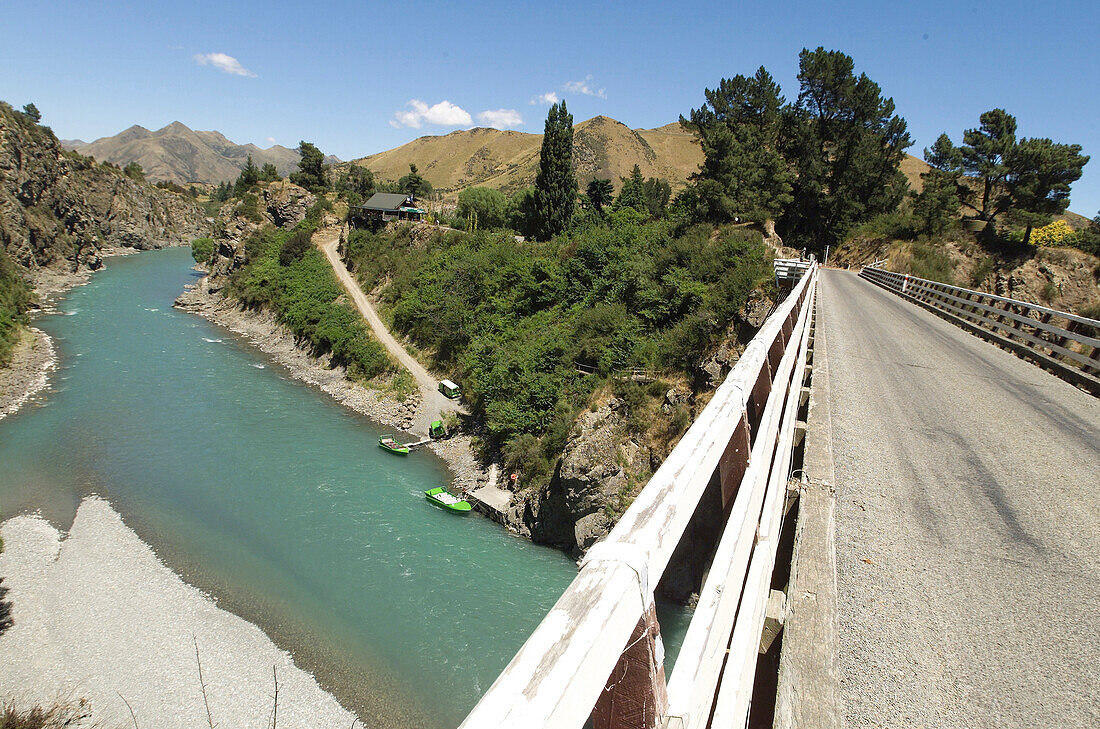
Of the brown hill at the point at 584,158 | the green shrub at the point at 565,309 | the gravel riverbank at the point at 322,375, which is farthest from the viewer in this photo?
the brown hill at the point at 584,158

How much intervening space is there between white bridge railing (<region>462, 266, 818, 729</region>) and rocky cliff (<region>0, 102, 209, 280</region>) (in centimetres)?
7977

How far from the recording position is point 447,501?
72.6 ft

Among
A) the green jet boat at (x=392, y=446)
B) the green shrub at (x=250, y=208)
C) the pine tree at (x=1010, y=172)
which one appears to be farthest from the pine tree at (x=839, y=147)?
the green shrub at (x=250, y=208)

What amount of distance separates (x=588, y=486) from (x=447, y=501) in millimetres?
6158

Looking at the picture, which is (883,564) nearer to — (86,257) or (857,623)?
(857,623)

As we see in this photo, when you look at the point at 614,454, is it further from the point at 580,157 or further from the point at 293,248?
the point at 580,157

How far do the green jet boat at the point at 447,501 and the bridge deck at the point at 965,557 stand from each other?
17.4 metres

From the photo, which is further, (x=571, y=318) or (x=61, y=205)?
(x=61, y=205)

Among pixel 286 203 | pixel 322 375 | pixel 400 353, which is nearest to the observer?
pixel 322 375

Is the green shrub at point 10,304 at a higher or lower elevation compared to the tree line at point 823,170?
lower

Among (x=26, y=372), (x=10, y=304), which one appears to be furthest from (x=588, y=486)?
(x=10, y=304)

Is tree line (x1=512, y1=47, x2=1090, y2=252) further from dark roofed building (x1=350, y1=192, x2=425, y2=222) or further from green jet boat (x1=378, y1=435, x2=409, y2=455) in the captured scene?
green jet boat (x1=378, y1=435, x2=409, y2=455)

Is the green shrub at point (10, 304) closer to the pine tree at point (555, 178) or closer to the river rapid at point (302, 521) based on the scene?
the river rapid at point (302, 521)

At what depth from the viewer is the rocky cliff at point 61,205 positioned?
61.4 m
